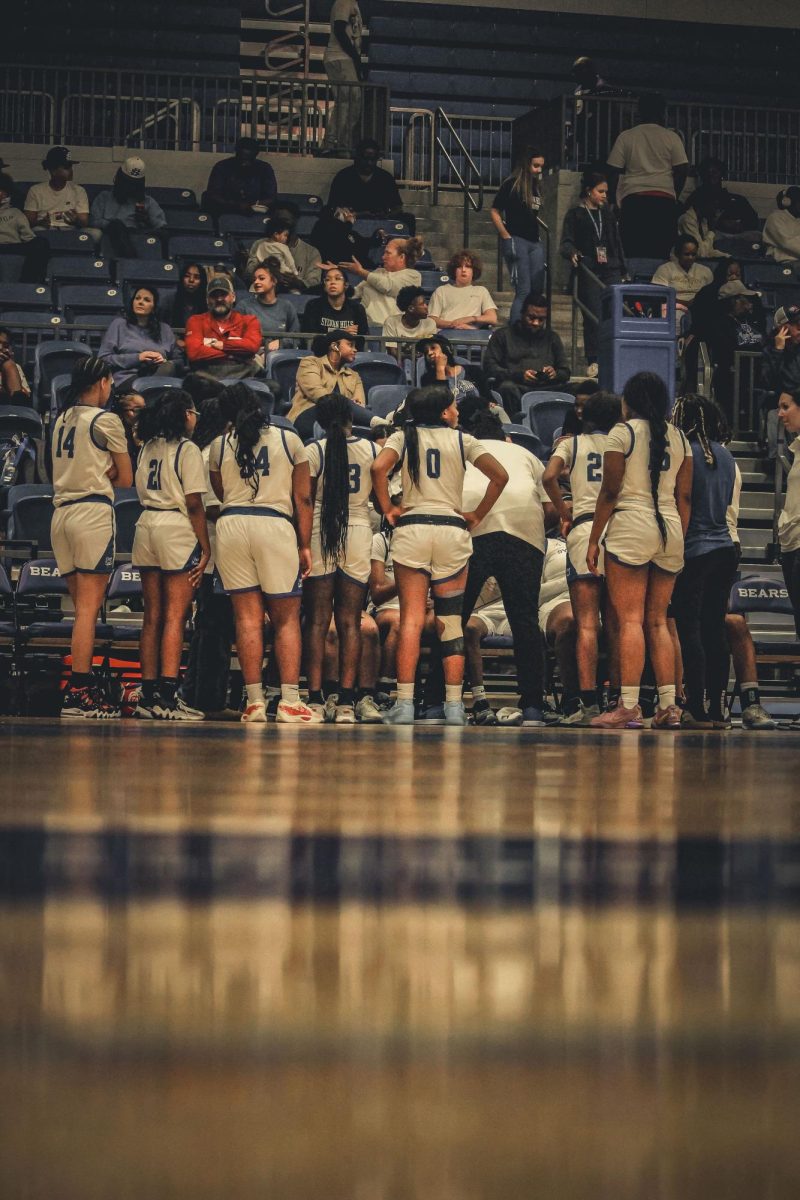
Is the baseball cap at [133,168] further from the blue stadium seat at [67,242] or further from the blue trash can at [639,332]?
the blue trash can at [639,332]

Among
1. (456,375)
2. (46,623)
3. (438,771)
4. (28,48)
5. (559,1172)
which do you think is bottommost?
(559,1172)

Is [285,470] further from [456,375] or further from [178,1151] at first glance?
[178,1151]

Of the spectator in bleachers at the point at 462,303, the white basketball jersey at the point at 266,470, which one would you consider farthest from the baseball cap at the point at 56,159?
the white basketball jersey at the point at 266,470

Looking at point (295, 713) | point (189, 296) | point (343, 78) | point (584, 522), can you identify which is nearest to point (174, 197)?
point (343, 78)

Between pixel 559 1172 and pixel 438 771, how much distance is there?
150 inches

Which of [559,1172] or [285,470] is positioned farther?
[285,470]

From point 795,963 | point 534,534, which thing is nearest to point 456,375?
point 534,534

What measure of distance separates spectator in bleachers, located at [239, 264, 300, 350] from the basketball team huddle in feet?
13.5

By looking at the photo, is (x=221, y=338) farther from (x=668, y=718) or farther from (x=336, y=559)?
(x=668, y=718)

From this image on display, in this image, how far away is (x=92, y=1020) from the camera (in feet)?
Answer: 4.17

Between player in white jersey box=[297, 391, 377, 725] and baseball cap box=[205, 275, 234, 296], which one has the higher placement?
baseball cap box=[205, 275, 234, 296]

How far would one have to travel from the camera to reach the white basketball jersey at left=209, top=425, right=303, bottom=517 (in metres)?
8.44

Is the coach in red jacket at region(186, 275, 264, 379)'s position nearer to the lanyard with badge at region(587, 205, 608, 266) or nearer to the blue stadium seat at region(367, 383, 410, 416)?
the blue stadium seat at region(367, 383, 410, 416)

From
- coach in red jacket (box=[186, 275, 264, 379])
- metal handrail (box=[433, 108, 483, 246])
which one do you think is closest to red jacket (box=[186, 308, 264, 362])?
coach in red jacket (box=[186, 275, 264, 379])
